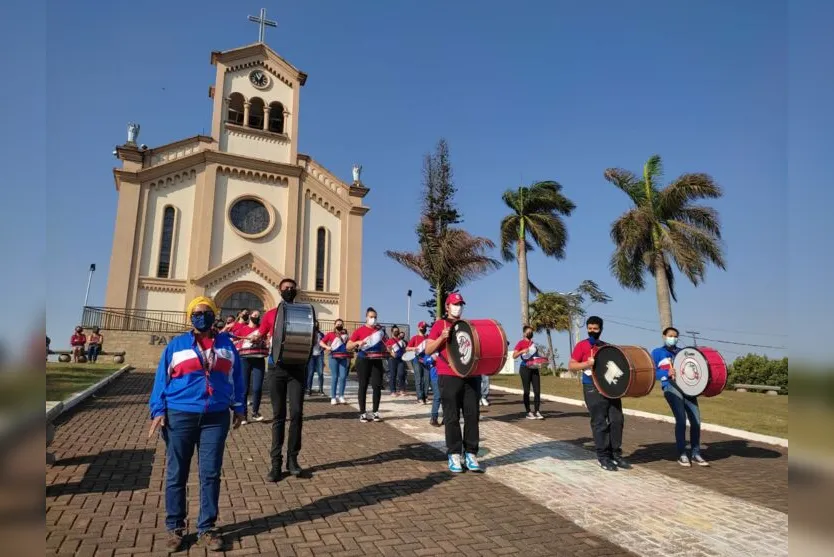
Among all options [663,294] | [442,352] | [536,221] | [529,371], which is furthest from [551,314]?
[442,352]

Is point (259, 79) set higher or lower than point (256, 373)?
higher

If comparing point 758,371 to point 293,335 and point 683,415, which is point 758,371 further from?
point 293,335

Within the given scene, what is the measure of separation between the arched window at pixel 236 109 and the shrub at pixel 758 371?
30.2 meters

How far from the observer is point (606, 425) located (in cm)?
700

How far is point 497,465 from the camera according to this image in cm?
687

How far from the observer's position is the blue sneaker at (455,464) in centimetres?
640

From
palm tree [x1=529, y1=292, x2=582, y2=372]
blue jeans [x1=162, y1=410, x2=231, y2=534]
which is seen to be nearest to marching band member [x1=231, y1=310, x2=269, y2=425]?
blue jeans [x1=162, y1=410, x2=231, y2=534]

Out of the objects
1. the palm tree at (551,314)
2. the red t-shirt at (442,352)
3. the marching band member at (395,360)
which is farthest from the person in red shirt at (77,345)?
the palm tree at (551,314)

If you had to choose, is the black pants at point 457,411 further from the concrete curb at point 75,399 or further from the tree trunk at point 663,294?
the tree trunk at point 663,294

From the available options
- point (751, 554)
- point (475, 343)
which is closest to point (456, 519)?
point (475, 343)

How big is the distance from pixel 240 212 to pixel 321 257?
5179mm

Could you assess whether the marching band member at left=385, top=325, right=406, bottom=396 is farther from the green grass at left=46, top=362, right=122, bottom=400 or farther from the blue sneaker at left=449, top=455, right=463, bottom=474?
the green grass at left=46, top=362, right=122, bottom=400
